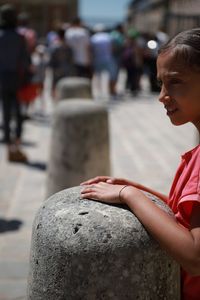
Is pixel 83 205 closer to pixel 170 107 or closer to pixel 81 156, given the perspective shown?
pixel 170 107

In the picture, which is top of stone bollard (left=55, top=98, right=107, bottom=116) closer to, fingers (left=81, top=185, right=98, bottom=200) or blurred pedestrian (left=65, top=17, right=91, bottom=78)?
fingers (left=81, top=185, right=98, bottom=200)

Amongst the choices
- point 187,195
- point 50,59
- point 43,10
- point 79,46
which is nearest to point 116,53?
point 79,46

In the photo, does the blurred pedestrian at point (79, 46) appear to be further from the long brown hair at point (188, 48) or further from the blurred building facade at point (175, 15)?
the long brown hair at point (188, 48)

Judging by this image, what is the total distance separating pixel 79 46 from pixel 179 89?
12386 millimetres

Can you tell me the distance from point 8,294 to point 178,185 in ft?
7.93

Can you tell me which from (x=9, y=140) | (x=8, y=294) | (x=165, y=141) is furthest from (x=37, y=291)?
(x=165, y=141)

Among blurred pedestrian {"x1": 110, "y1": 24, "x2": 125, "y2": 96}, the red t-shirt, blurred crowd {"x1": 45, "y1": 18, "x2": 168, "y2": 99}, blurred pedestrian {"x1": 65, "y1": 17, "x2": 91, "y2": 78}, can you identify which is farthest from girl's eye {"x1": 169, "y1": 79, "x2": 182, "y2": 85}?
blurred pedestrian {"x1": 110, "y1": 24, "x2": 125, "y2": 96}

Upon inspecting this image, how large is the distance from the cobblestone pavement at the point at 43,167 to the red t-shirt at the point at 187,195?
217 centimetres

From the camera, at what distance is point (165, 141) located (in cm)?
1077

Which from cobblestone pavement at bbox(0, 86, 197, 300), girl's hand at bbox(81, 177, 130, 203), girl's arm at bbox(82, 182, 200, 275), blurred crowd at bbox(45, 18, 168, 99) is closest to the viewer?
girl's arm at bbox(82, 182, 200, 275)

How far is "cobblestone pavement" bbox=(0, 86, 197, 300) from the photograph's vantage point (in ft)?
16.5

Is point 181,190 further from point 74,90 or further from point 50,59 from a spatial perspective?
point 50,59

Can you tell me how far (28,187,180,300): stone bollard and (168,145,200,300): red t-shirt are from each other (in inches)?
2.4

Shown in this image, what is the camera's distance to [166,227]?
2105 millimetres
